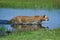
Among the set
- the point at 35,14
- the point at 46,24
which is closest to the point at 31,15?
the point at 35,14

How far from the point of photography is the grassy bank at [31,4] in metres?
1.23

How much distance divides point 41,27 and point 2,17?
0.32 meters

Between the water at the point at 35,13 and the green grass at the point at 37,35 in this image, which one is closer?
the green grass at the point at 37,35

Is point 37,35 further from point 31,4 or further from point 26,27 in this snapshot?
point 31,4

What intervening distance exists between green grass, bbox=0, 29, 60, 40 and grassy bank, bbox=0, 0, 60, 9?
0.22 meters

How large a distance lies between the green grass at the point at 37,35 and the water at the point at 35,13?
0.06 m

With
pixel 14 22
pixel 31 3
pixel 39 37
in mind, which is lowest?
pixel 39 37

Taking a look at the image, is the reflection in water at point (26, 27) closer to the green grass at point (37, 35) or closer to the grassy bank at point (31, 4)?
the green grass at point (37, 35)

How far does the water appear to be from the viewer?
3.88 feet

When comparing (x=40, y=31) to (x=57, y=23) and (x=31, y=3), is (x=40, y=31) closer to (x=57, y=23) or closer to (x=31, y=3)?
(x=57, y=23)

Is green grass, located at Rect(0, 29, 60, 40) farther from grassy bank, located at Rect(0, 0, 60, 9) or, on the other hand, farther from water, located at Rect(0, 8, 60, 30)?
grassy bank, located at Rect(0, 0, 60, 9)

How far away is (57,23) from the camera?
119 cm

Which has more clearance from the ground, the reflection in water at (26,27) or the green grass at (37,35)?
the reflection in water at (26,27)

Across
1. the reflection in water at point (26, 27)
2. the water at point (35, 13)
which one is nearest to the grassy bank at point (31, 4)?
the water at point (35, 13)
